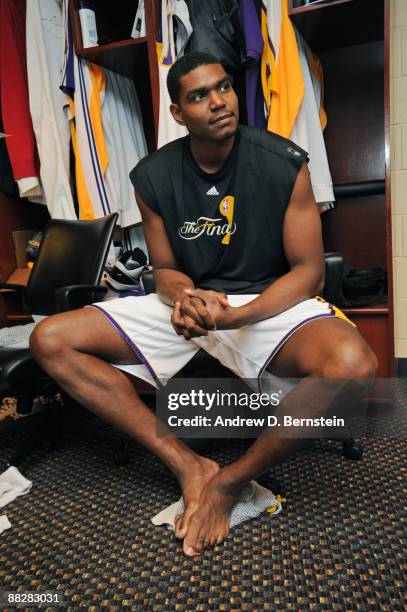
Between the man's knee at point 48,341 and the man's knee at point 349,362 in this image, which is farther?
the man's knee at point 48,341

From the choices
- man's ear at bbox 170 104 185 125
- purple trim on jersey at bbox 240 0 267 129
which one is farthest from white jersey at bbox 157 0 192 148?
man's ear at bbox 170 104 185 125

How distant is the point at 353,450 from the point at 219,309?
64 cm

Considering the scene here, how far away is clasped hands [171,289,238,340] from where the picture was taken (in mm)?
1029

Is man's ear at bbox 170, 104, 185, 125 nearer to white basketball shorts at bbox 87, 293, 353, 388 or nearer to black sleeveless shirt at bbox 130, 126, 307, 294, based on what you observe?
black sleeveless shirt at bbox 130, 126, 307, 294

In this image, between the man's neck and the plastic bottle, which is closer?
the man's neck

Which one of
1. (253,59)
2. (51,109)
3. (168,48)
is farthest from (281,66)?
(51,109)

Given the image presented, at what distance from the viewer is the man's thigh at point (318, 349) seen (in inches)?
38.2

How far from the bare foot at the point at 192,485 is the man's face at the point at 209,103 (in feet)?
2.89

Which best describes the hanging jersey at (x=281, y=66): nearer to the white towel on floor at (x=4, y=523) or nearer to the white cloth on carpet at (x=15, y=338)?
the white cloth on carpet at (x=15, y=338)

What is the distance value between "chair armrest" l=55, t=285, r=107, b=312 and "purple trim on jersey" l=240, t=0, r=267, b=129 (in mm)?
1018

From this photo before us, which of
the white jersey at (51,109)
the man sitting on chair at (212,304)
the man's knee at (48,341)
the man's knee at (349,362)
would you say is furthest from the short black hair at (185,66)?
the white jersey at (51,109)

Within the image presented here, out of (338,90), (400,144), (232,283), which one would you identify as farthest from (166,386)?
(338,90)

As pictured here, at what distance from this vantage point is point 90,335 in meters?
1.20

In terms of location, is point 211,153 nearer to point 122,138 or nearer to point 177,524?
point 177,524
